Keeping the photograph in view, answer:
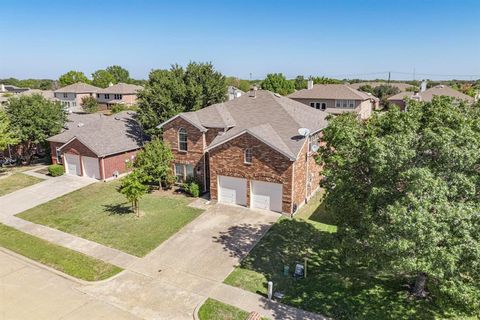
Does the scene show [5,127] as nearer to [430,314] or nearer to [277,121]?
[277,121]

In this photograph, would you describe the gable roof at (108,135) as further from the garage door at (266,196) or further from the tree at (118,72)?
the tree at (118,72)

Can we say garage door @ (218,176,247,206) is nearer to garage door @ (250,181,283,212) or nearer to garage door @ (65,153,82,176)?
garage door @ (250,181,283,212)

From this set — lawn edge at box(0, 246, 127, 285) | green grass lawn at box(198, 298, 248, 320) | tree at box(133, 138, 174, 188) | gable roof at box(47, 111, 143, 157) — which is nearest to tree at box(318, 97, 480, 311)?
green grass lawn at box(198, 298, 248, 320)

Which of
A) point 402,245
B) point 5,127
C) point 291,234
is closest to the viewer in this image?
point 402,245

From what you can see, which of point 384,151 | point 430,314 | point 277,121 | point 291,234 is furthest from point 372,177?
point 277,121

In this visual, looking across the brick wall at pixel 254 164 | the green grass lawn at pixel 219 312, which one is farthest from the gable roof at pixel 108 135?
the green grass lawn at pixel 219 312

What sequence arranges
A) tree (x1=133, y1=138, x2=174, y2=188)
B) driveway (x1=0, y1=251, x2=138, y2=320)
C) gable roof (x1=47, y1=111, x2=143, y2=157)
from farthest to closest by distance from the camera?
gable roof (x1=47, y1=111, x2=143, y2=157), tree (x1=133, y1=138, x2=174, y2=188), driveway (x1=0, y1=251, x2=138, y2=320)
